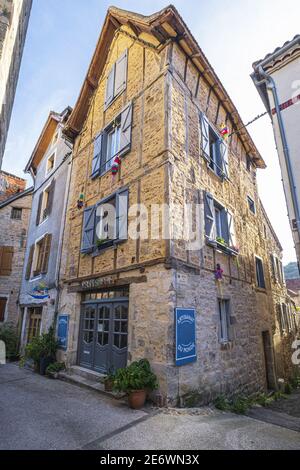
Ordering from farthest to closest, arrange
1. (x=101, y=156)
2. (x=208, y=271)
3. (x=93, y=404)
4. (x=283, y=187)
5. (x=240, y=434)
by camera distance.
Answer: (x=101, y=156), (x=208, y=271), (x=283, y=187), (x=93, y=404), (x=240, y=434)

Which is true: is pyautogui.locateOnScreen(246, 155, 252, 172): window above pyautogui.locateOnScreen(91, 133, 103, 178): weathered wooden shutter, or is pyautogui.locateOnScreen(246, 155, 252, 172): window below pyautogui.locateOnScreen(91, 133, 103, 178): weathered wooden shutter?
above

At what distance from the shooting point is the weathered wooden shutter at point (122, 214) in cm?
637

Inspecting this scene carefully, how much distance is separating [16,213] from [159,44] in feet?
38.2

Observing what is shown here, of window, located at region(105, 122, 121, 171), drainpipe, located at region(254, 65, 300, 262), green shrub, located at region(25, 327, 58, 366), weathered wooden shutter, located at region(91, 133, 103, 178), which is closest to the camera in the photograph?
drainpipe, located at region(254, 65, 300, 262)

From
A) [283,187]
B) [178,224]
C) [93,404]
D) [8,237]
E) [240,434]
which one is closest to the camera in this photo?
[240,434]

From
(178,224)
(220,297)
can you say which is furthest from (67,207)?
(220,297)

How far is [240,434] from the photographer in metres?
3.64

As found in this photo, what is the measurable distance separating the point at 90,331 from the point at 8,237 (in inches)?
384

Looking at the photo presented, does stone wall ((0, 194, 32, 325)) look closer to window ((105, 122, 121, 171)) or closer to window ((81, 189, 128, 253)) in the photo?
window ((81, 189, 128, 253))

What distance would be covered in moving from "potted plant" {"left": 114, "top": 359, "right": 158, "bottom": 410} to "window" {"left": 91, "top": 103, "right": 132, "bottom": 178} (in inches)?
212

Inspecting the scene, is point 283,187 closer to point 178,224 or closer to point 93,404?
point 178,224

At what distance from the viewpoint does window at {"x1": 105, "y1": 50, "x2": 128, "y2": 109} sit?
27.8 ft

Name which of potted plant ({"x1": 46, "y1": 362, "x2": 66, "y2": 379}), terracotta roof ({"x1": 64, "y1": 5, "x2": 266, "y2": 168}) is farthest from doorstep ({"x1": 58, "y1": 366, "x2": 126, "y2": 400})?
terracotta roof ({"x1": 64, "y1": 5, "x2": 266, "y2": 168})

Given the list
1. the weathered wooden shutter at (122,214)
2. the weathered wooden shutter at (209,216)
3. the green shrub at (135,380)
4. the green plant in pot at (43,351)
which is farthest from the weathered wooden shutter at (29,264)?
the weathered wooden shutter at (209,216)
